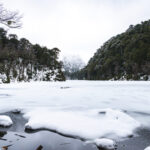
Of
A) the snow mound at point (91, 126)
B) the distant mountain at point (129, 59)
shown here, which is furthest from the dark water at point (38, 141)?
the distant mountain at point (129, 59)

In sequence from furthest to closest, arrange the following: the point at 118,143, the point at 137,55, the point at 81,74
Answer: the point at 81,74, the point at 137,55, the point at 118,143

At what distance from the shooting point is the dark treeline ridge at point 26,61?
1379 inches

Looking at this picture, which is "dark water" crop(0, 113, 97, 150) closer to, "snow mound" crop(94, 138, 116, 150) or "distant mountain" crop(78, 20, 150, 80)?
"snow mound" crop(94, 138, 116, 150)

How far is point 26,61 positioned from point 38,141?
40514 mm

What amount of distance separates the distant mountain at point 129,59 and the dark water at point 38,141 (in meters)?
49.4

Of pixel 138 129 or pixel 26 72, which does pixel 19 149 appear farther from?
pixel 26 72

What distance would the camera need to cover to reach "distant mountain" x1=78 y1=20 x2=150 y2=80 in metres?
52.9

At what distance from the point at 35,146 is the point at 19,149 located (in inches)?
8.2

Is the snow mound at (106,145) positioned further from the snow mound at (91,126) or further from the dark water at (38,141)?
the snow mound at (91,126)

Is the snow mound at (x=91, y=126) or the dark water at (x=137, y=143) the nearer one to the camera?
the dark water at (x=137, y=143)

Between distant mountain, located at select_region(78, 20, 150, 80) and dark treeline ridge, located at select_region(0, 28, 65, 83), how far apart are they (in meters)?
25.0

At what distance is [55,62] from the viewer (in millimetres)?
49281

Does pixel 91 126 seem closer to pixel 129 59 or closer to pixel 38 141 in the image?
pixel 38 141

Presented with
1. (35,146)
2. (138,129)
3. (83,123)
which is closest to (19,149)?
(35,146)
